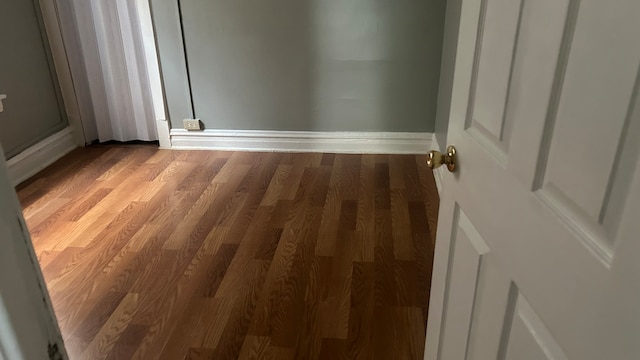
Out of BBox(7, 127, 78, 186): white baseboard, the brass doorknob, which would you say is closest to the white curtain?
BBox(7, 127, 78, 186): white baseboard

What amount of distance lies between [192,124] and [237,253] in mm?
1528

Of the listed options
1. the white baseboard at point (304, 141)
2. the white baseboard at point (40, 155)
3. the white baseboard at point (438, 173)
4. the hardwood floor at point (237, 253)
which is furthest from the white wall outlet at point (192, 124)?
the white baseboard at point (438, 173)

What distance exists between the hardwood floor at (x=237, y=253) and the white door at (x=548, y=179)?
95cm

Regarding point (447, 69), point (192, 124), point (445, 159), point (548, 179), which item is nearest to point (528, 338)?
point (548, 179)

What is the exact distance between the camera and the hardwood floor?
1.81 meters

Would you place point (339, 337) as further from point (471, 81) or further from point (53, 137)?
point (53, 137)

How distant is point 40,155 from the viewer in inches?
130

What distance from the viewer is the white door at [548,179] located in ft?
1.69

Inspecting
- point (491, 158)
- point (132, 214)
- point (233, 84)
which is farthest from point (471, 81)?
point (233, 84)

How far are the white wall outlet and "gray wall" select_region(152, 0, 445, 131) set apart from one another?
2.0 inches

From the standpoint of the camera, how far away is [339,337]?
5.88ft

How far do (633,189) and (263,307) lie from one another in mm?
1635

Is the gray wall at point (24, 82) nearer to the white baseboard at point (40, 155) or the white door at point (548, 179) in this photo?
the white baseboard at point (40, 155)

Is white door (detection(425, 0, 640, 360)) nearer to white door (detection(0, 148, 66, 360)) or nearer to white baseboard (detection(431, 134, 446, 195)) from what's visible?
white door (detection(0, 148, 66, 360))
